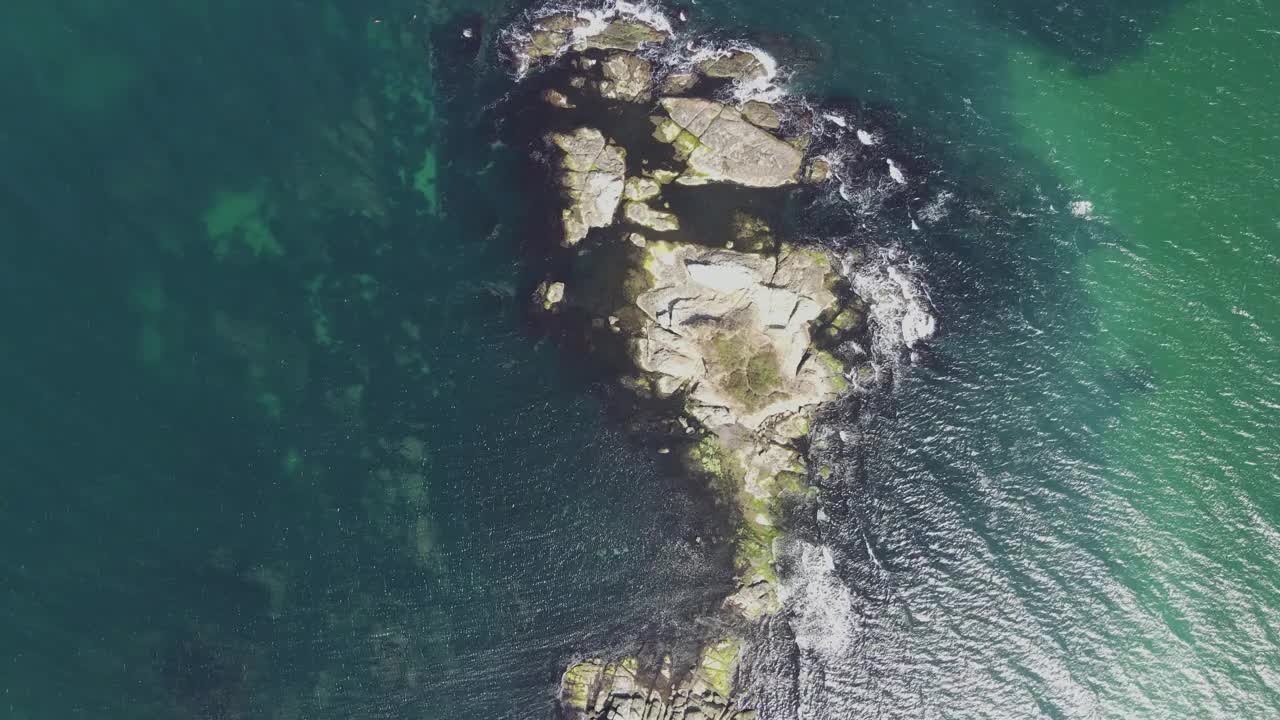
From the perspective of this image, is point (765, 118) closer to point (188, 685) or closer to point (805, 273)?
point (805, 273)

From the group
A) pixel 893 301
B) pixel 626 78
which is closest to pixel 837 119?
pixel 893 301

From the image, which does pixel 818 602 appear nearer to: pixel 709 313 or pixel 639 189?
pixel 709 313

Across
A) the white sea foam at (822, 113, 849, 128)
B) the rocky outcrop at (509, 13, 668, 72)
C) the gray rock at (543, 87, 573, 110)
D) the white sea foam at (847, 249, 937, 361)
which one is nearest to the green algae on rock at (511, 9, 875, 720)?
the gray rock at (543, 87, 573, 110)

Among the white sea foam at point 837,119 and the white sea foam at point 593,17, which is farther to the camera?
the white sea foam at point 593,17

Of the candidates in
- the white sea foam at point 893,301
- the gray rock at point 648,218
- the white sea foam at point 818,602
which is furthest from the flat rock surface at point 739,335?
the white sea foam at point 818,602

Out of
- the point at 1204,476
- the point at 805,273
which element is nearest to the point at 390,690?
the point at 805,273

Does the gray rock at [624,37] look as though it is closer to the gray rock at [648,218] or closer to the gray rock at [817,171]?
the gray rock at [648,218]

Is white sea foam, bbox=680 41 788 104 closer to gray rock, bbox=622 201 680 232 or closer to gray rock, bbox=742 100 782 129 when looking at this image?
gray rock, bbox=742 100 782 129
